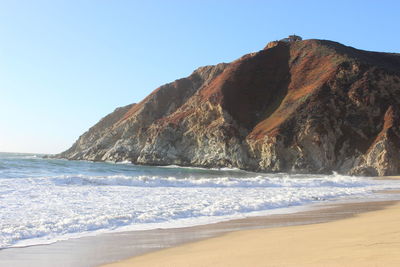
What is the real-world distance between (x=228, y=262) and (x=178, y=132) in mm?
60155

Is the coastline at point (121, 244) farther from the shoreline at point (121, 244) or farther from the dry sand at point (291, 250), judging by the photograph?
the dry sand at point (291, 250)

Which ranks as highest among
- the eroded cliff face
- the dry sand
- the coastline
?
the eroded cliff face

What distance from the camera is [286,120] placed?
53406 mm

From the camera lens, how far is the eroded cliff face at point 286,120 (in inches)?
1902

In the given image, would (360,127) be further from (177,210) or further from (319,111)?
(177,210)

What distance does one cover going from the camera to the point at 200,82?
290 feet

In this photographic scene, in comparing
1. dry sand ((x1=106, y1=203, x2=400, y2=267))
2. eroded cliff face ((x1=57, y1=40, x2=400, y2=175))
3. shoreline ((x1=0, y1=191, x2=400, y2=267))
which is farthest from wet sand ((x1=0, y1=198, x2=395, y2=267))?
eroded cliff face ((x1=57, y1=40, x2=400, y2=175))

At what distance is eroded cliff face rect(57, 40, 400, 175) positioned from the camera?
48.3 metres

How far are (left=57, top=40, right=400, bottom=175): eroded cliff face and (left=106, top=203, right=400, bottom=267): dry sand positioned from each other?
39.8 metres

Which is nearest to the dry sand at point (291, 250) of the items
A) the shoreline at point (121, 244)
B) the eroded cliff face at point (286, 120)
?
the shoreline at point (121, 244)

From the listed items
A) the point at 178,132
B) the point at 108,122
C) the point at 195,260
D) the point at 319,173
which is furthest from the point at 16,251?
the point at 108,122

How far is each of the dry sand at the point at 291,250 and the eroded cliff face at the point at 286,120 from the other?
39.8 metres

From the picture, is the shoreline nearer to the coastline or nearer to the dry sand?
the coastline

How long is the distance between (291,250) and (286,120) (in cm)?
4901
